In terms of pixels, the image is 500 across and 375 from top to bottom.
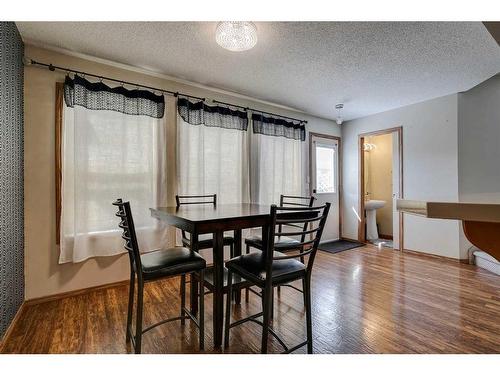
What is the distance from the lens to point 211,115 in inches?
126

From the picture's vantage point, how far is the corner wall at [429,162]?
3504 millimetres

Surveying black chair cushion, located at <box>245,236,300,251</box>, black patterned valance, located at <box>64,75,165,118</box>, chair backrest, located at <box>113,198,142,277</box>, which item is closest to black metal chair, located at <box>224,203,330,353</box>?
black chair cushion, located at <box>245,236,300,251</box>

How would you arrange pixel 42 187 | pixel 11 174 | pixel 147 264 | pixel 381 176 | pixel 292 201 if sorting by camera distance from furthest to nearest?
pixel 381 176 → pixel 292 201 → pixel 42 187 → pixel 11 174 → pixel 147 264

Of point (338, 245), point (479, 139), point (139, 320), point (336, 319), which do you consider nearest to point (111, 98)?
point (139, 320)

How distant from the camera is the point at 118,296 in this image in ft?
8.07

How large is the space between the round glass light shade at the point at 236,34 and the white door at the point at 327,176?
8.90ft

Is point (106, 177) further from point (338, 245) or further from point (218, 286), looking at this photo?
point (338, 245)

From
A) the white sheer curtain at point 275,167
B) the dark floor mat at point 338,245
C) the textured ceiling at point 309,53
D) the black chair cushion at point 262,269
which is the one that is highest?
the textured ceiling at point 309,53

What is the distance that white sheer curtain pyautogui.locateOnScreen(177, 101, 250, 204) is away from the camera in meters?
3.01

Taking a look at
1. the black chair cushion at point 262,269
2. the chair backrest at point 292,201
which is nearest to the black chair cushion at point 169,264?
the black chair cushion at point 262,269

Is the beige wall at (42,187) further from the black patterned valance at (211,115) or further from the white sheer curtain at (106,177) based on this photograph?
the black patterned valance at (211,115)

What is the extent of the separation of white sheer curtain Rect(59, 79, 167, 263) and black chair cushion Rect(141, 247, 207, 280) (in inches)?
44.2

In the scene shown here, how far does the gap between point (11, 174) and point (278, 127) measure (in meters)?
3.06
